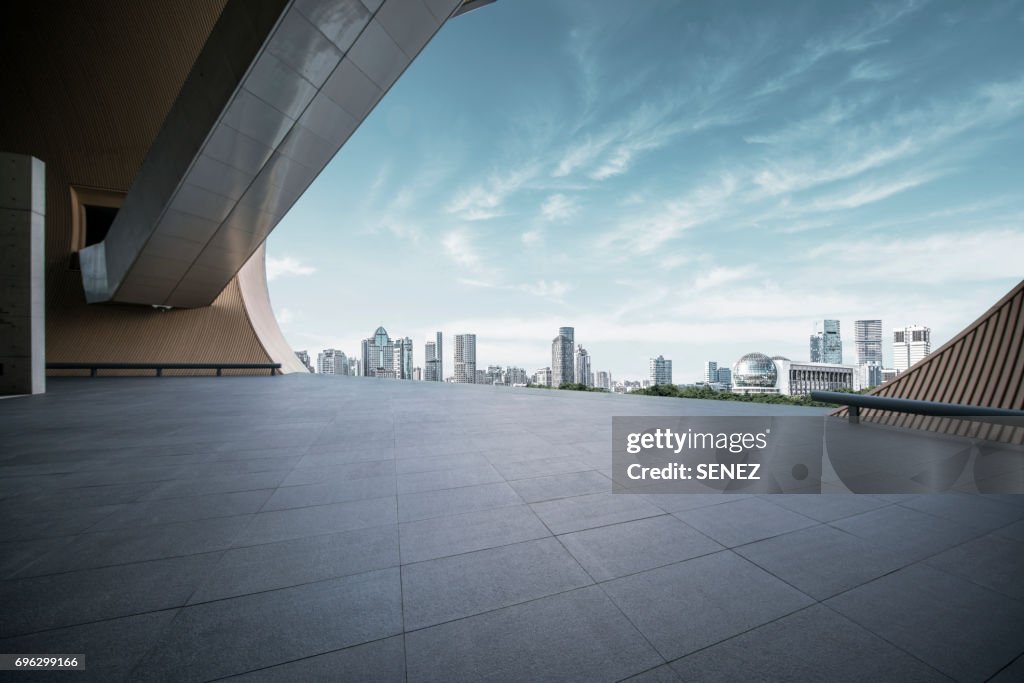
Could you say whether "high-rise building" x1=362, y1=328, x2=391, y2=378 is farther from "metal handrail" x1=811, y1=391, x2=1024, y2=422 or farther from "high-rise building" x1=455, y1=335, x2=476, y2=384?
"metal handrail" x1=811, y1=391, x2=1024, y2=422

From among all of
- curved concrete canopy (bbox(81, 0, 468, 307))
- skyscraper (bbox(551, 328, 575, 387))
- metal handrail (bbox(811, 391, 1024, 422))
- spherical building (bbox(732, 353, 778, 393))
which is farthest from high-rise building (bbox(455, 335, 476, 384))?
metal handrail (bbox(811, 391, 1024, 422))

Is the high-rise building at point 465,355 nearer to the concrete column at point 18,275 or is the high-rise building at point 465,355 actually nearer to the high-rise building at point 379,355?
the high-rise building at point 379,355

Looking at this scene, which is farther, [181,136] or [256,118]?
[181,136]

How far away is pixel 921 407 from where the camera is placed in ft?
15.5

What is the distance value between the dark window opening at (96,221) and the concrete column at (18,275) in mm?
14673

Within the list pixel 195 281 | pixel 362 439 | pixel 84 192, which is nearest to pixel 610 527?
pixel 362 439

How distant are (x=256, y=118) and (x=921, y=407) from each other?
1477cm

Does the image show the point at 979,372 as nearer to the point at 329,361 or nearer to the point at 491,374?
the point at 491,374

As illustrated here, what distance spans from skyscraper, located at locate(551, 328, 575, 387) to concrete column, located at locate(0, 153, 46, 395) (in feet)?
183

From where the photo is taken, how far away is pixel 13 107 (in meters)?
19.9

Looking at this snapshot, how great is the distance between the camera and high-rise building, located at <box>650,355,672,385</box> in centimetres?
10144

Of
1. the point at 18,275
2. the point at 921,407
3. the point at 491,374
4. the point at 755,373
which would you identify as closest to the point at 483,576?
the point at 921,407

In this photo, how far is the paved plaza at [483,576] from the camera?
164 centimetres

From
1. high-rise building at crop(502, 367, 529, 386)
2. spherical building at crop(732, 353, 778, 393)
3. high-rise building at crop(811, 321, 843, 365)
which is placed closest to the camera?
spherical building at crop(732, 353, 778, 393)
